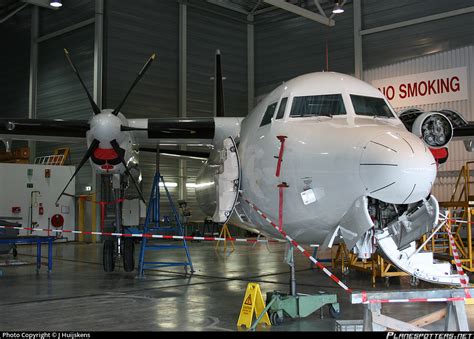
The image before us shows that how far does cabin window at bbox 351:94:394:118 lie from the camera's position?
7.65 metres

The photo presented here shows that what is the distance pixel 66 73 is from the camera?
28.7m

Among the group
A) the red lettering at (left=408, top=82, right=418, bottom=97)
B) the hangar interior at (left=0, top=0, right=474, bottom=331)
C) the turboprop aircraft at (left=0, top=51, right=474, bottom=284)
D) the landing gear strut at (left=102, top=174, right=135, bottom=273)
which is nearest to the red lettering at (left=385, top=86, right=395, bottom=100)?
the hangar interior at (left=0, top=0, right=474, bottom=331)

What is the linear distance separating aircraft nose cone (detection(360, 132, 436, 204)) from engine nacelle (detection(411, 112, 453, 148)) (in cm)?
540

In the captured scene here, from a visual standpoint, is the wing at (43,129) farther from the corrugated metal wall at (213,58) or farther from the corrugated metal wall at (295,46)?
the corrugated metal wall at (295,46)

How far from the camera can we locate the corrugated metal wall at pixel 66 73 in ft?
89.3

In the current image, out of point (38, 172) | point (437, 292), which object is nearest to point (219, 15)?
point (38, 172)

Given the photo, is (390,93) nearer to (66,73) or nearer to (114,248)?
(66,73)

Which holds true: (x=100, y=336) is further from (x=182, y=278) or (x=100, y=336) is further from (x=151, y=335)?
(x=182, y=278)

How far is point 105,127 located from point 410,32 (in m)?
18.2

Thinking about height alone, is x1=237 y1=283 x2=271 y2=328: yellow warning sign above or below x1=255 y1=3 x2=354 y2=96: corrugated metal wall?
below

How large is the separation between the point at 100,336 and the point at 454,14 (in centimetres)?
2278

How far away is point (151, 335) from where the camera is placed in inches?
248

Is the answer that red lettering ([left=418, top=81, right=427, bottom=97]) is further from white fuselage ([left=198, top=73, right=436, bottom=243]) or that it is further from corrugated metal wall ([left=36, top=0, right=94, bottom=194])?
white fuselage ([left=198, top=73, right=436, bottom=243])

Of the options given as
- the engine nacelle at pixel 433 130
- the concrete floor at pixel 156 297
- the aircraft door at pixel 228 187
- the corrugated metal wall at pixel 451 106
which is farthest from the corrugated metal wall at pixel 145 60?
the aircraft door at pixel 228 187
